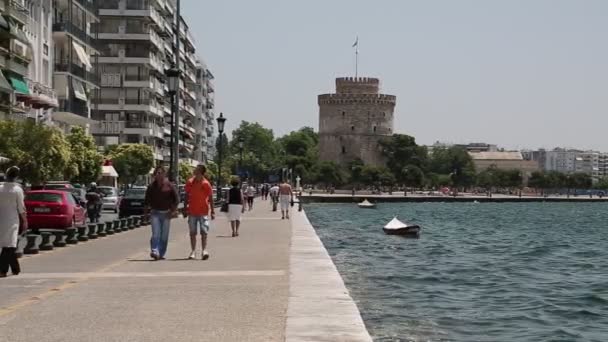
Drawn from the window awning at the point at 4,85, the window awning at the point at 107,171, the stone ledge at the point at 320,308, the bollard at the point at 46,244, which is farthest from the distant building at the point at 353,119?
the stone ledge at the point at 320,308

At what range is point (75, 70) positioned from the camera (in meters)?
61.3

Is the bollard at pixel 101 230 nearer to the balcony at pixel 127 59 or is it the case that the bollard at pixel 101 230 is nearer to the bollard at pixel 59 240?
the bollard at pixel 59 240

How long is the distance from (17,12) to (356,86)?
107729 millimetres

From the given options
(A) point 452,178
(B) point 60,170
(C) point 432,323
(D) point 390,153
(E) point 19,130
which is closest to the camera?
(C) point 432,323

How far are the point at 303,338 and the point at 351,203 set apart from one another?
124154mm

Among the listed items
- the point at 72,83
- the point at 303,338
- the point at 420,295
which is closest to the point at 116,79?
the point at 72,83

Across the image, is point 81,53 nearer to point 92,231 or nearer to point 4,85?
point 4,85

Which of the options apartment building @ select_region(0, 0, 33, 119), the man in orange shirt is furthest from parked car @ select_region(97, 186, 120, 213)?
the man in orange shirt

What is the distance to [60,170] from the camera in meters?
43.1

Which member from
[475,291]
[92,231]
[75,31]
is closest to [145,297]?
[475,291]

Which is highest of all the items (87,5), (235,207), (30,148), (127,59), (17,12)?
(87,5)

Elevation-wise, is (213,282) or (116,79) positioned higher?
(116,79)

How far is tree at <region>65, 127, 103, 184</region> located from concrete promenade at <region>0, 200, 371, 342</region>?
30553 millimetres

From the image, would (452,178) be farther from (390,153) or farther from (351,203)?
(351,203)
